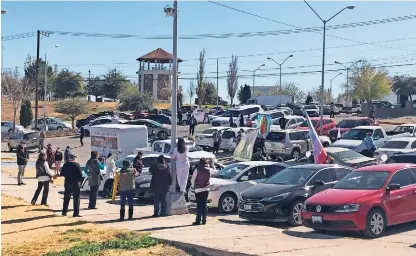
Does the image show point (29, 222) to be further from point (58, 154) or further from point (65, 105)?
point (65, 105)

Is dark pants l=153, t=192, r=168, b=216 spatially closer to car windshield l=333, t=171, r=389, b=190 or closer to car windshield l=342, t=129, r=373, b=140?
car windshield l=333, t=171, r=389, b=190

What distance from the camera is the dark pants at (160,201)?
16859mm

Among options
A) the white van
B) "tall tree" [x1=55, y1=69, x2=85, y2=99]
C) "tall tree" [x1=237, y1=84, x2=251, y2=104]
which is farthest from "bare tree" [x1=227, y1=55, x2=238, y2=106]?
the white van

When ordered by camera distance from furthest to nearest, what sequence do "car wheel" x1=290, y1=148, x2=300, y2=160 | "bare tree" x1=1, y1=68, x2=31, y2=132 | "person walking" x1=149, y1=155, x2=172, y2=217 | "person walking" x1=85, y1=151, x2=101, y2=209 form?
"bare tree" x1=1, y1=68, x2=31, y2=132 → "car wheel" x1=290, y1=148, x2=300, y2=160 → "person walking" x1=85, y1=151, x2=101, y2=209 → "person walking" x1=149, y1=155, x2=172, y2=217

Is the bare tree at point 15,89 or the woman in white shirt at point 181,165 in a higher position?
the bare tree at point 15,89

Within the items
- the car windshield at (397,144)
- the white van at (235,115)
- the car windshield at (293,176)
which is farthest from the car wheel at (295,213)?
the white van at (235,115)

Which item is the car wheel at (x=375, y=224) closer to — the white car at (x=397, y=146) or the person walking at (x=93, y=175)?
the person walking at (x=93, y=175)

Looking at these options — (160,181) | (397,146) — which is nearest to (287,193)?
(160,181)

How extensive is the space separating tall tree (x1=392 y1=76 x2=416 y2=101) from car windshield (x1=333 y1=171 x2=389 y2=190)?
86.4 meters

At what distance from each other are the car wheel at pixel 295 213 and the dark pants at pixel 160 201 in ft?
11.6

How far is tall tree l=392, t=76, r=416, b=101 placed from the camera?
325ft

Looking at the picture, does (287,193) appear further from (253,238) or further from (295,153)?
(295,153)

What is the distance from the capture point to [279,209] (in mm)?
15125

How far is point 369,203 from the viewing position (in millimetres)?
13062
